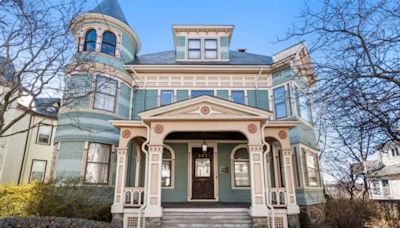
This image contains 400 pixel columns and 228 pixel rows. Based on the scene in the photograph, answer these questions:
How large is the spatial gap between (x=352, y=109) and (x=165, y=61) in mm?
10653

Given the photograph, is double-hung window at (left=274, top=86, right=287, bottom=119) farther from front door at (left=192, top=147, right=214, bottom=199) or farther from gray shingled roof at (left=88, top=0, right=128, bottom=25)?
gray shingled roof at (left=88, top=0, right=128, bottom=25)

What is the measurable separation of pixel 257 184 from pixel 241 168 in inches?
130

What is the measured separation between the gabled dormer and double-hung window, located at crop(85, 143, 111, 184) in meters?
6.40

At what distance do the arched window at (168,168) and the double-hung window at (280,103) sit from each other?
5.55 meters

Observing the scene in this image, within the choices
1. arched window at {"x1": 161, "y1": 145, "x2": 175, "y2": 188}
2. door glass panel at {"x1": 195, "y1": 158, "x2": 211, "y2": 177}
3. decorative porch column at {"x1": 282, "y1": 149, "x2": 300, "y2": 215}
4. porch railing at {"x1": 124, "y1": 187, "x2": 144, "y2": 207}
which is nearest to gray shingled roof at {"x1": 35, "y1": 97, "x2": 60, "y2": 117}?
porch railing at {"x1": 124, "y1": 187, "x2": 144, "y2": 207}

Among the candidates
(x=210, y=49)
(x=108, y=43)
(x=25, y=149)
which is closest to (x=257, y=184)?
(x=210, y=49)

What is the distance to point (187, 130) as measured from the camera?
29.6ft

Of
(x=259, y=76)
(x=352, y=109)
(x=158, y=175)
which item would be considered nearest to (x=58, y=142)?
(x=158, y=175)

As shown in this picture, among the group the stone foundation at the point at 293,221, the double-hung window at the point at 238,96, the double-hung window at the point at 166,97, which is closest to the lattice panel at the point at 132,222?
the stone foundation at the point at 293,221

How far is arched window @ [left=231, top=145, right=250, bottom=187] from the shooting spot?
11.4m

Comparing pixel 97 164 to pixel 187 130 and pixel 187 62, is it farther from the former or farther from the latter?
pixel 187 62

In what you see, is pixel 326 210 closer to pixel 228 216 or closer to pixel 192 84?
pixel 228 216

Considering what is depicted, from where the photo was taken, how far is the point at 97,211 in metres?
8.59

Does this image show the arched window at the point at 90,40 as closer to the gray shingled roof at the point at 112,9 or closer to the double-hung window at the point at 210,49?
the gray shingled roof at the point at 112,9
